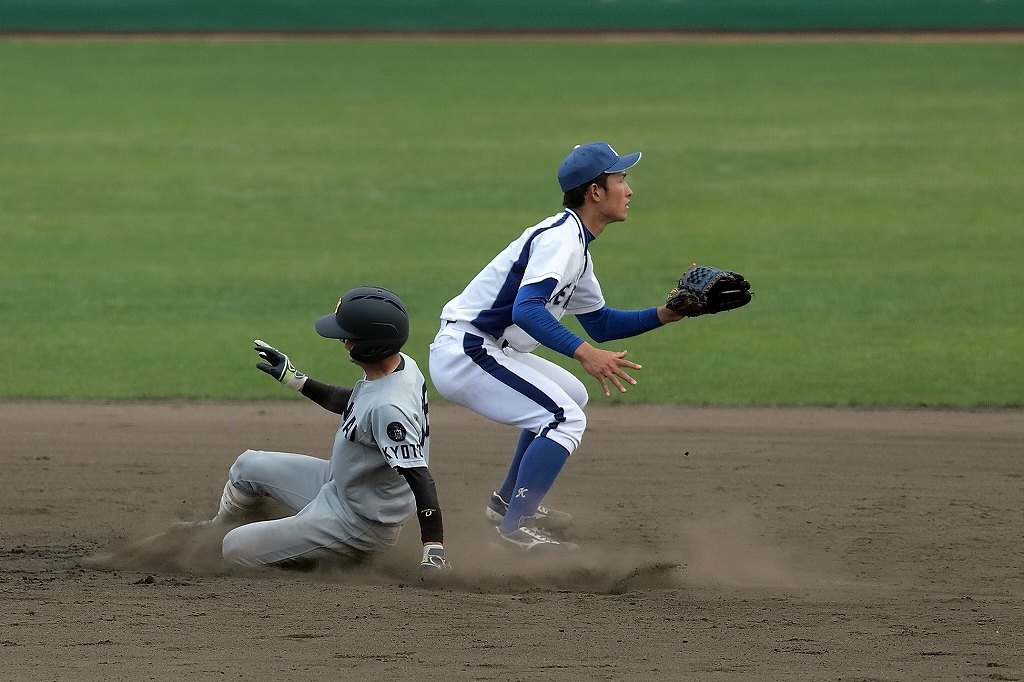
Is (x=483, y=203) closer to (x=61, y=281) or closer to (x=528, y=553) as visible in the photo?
(x=61, y=281)

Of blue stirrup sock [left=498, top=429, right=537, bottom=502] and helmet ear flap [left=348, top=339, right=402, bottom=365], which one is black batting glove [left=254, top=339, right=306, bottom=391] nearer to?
helmet ear flap [left=348, top=339, right=402, bottom=365]

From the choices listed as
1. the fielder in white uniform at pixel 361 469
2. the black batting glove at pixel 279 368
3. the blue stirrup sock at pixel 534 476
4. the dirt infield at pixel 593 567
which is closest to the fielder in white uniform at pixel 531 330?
the blue stirrup sock at pixel 534 476

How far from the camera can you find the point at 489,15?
92.1ft

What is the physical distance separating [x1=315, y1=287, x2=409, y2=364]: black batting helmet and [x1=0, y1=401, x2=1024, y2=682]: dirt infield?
93cm

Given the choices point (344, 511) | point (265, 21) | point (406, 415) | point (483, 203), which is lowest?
point (344, 511)

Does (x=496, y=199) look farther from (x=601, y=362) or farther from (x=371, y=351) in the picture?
(x=371, y=351)

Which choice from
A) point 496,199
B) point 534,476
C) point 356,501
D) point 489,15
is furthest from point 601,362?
point 489,15

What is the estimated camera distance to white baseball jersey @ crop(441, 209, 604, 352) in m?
5.55

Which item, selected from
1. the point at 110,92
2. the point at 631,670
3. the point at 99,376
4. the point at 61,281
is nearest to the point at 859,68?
the point at 110,92

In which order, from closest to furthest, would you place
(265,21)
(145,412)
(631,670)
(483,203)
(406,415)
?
(631,670)
(406,415)
(145,412)
(483,203)
(265,21)

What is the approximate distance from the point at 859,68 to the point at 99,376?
1809 centimetres

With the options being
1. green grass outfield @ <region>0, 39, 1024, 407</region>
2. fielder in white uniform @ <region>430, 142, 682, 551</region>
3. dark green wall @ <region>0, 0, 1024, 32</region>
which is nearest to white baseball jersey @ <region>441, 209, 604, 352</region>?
fielder in white uniform @ <region>430, 142, 682, 551</region>

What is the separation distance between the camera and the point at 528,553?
5.63m

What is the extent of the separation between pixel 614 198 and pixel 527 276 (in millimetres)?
574
